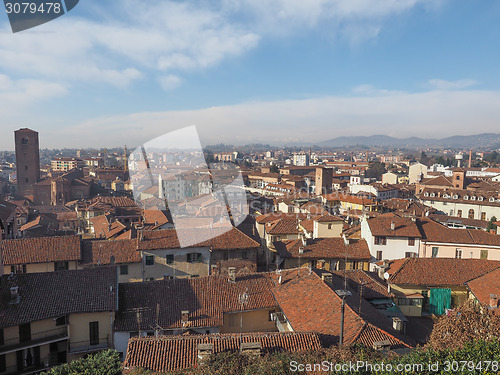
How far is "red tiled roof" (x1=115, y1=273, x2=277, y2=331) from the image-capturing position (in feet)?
34.5

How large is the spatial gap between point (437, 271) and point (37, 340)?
13779mm

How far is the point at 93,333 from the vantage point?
10.7 m

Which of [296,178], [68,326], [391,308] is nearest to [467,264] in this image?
[391,308]

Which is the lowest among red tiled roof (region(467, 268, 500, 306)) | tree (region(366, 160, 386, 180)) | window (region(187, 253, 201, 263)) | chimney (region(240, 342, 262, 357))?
tree (region(366, 160, 386, 180))

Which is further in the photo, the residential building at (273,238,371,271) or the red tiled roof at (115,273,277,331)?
the residential building at (273,238,371,271)

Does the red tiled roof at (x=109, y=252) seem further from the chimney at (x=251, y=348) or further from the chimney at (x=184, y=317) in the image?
the chimney at (x=251, y=348)

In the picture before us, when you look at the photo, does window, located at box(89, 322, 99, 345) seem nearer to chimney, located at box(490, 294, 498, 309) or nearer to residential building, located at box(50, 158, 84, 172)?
chimney, located at box(490, 294, 498, 309)

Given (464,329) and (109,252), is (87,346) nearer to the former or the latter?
(109,252)

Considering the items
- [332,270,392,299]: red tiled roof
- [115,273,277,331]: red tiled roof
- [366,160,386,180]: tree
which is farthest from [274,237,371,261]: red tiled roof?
[366,160,386,180]: tree

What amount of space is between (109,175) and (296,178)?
3727 centimetres

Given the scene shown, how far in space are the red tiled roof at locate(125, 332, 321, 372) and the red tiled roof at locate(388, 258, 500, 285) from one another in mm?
7293

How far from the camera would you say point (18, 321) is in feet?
32.3

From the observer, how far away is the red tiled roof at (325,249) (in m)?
16.7

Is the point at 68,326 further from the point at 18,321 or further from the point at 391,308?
the point at 391,308
